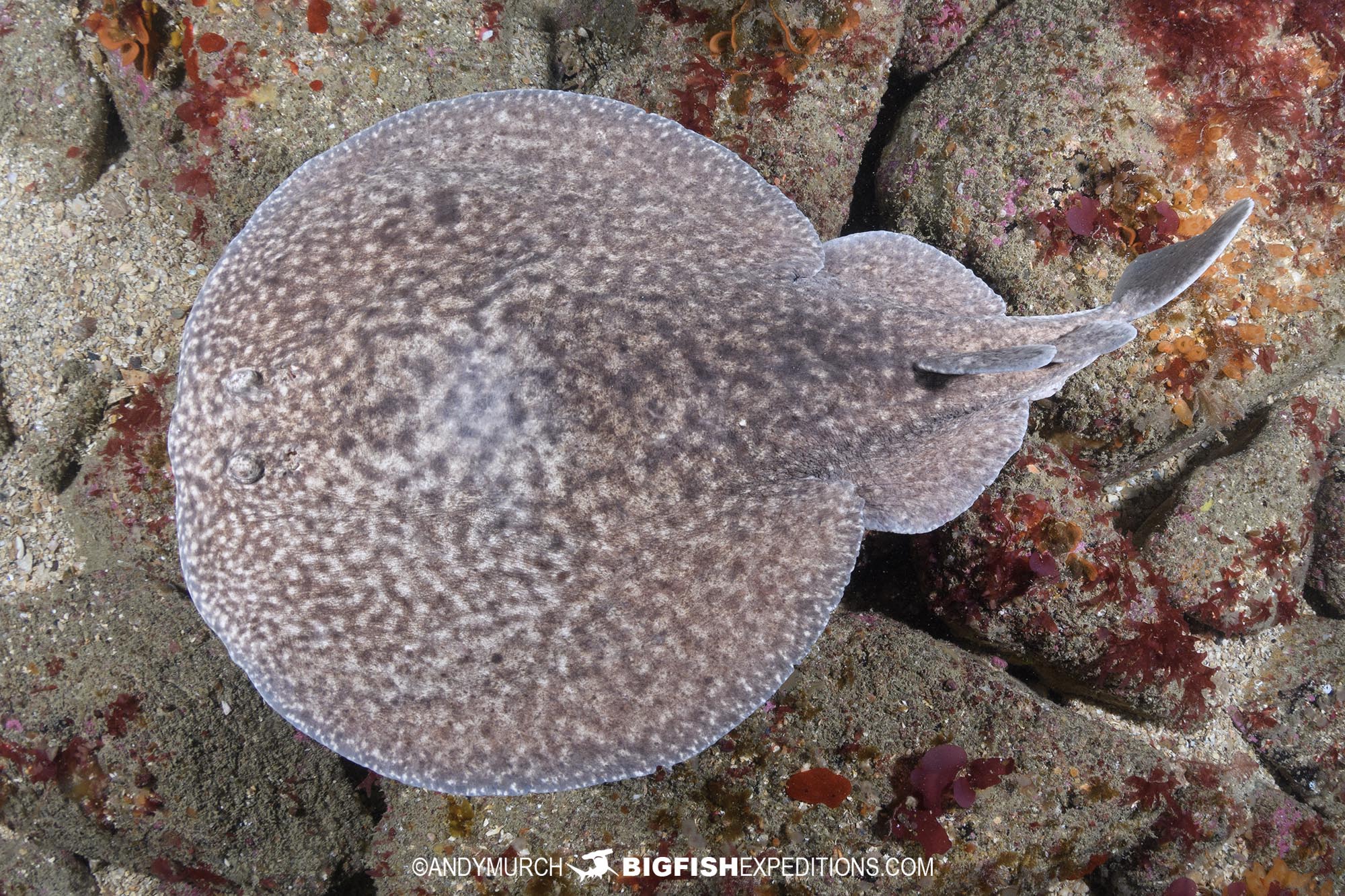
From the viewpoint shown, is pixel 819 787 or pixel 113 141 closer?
pixel 819 787

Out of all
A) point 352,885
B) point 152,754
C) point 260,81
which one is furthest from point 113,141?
point 352,885

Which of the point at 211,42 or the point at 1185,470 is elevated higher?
the point at 211,42

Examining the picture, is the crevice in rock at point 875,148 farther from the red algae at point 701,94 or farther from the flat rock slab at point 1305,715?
the flat rock slab at point 1305,715

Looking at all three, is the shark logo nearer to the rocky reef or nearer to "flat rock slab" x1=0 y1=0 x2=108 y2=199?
the rocky reef

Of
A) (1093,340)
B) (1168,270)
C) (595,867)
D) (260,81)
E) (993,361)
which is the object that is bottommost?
(595,867)

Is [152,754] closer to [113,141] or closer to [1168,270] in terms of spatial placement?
[113,141]

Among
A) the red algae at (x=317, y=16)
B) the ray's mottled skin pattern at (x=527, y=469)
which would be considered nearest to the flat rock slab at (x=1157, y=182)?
the ray's mottled skin pattern at (x=527, y=469)
